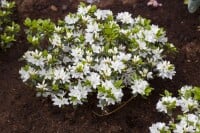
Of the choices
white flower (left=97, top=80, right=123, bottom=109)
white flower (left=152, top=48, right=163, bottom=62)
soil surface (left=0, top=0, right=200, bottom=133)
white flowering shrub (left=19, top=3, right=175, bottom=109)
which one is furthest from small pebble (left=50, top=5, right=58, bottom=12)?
white flower (left=97, top=80, right=123, bottom=109)

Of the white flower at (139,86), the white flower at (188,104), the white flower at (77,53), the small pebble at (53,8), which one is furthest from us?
the small pebble at (53,8)

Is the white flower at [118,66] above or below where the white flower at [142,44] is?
below

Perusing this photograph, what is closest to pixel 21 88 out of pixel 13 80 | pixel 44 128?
pixel 13 80

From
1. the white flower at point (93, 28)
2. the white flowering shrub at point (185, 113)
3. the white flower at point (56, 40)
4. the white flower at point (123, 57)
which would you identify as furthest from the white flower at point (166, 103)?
the white flower at point (56, 40)

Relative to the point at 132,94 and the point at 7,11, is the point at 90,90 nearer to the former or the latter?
the point at 132,94

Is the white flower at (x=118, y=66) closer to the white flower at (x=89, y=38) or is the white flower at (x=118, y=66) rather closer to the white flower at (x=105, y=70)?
the white flower at (x=105, y=70)

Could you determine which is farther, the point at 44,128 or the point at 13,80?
the point at 13,80

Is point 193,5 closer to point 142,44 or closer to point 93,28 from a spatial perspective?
point 142,44
